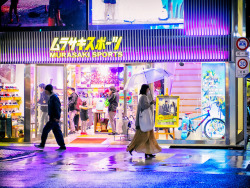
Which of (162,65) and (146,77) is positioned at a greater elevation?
(162,65)

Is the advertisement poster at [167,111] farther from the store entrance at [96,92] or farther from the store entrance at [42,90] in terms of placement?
the store entrance at [42,90]

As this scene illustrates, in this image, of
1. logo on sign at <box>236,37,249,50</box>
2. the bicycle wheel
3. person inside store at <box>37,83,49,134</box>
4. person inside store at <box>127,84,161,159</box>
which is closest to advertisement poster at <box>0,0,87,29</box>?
person inside store at <box>37,83,49,134</box>

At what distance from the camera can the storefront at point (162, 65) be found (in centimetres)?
1436

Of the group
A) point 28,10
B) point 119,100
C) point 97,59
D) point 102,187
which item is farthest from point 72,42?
point 102,187

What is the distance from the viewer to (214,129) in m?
14.5

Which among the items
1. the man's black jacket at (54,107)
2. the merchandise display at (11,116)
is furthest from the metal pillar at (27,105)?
the man's black jacket at (54,107)

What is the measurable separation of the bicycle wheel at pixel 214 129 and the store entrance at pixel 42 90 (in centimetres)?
525

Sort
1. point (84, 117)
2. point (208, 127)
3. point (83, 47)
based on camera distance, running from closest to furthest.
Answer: point (208, 127) → point (83, 47) → point (84, 117)

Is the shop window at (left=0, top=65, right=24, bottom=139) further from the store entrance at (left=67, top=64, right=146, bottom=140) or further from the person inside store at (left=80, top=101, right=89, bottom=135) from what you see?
the person inside store at (left=80, top=101, right=89, bottom=135)

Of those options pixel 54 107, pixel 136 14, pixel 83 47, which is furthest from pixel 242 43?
pixel 54 107

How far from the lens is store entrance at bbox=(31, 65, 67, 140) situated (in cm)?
1539

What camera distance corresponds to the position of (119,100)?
17.2 m

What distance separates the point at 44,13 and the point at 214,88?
664 centimetres

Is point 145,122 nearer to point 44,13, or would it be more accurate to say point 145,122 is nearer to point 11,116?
point 11,116
